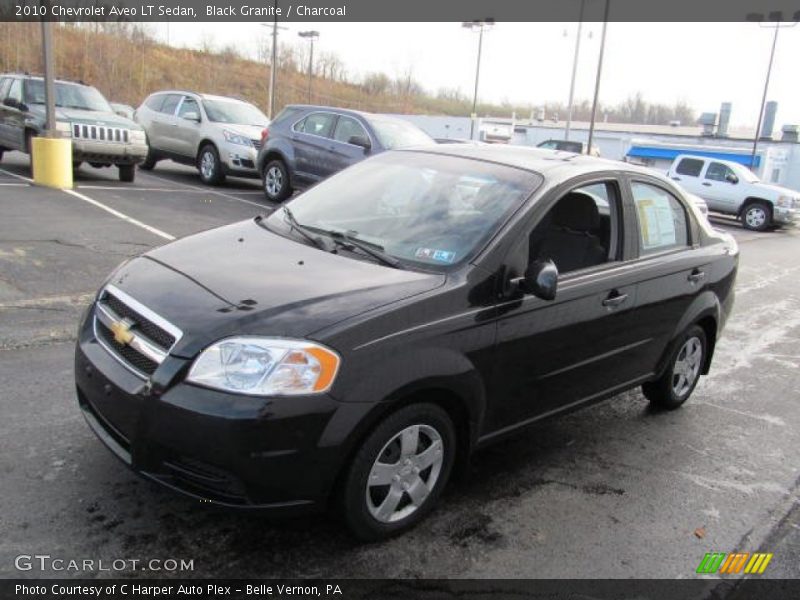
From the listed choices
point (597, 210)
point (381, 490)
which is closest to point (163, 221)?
point (597, 210)

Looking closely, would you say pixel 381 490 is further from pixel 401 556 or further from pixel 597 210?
pixel 597 210

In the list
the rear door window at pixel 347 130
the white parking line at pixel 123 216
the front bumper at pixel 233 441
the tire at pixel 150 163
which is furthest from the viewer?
the tire at pixel 150 163

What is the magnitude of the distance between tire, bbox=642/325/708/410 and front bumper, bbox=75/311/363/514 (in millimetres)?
2892

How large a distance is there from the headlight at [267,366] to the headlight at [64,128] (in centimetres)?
1063

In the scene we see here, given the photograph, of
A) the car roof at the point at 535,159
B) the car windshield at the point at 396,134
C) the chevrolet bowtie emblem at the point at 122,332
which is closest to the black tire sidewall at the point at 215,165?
the car windshield at the point at 396,134

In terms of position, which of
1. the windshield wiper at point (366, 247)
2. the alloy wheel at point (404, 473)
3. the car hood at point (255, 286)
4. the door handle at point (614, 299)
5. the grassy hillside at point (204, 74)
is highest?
the grassy hillside at point (204, 74)

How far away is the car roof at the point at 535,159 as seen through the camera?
12.8 ft

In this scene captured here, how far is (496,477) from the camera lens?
3.76 metres

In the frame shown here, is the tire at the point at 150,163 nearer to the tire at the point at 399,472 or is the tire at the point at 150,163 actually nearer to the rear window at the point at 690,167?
the tire at the point at 399,472

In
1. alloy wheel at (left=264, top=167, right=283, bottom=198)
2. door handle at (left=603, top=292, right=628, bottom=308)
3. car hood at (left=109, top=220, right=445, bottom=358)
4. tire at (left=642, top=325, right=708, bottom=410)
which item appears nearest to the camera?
car hood at (left=109, top=220, right=445, bottom=358)

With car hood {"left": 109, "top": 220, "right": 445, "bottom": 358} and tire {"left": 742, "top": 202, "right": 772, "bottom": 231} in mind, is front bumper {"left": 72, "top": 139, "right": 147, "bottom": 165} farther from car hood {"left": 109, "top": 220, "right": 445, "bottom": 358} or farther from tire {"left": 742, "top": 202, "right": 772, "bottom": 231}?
tire {"left": 742, "top": 202, "right": 772, "bottom": 231}

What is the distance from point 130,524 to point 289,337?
1.12 m

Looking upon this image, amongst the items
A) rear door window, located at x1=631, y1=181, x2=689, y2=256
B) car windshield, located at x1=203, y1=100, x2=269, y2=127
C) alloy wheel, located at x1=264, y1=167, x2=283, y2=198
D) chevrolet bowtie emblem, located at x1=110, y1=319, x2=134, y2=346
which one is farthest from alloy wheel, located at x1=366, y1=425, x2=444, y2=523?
car windshield, located at x1=203, y1=100, x2=269, y2=127

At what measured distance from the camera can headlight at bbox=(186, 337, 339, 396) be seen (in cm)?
261
